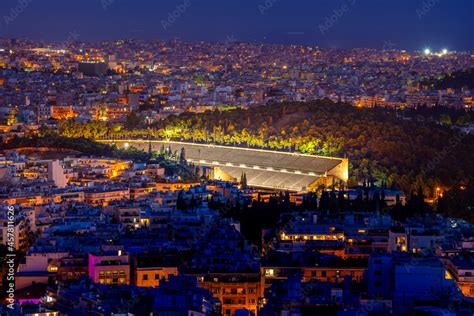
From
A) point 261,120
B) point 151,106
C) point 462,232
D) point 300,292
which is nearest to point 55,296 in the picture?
point 300,292

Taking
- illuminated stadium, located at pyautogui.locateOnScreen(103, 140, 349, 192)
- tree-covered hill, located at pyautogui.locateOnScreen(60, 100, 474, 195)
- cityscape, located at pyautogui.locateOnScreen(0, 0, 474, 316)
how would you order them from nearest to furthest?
cityscape, located at pyautogui.locateOnScreen(0, 0, 474, 316) → tree-covered hill, located at pyautogui.locateOnScreen(60, 100, 474, 195) → illuminated stadium, located at pyautogui.locateOnScreen(103, 140, 349, 192)

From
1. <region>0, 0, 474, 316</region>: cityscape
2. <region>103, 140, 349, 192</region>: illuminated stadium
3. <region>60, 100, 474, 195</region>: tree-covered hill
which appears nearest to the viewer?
<region>0, 0, 474, 316</region>: cityscape

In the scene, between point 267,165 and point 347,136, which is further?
point 347,136

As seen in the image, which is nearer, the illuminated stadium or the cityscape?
the cityscape

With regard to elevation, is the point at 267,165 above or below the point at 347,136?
below

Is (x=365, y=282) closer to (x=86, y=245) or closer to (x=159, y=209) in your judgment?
(x=86, y=245)

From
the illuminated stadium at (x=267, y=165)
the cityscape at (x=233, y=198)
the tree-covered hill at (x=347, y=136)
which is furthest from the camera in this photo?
the illuminated stadium at (x=267, y=165)

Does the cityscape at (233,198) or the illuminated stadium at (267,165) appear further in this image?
the illuminated stadium at (267,165)

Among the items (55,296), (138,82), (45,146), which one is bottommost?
(55,296)
